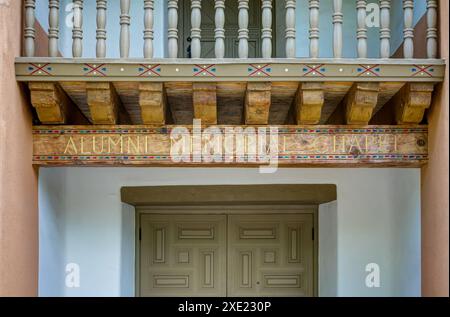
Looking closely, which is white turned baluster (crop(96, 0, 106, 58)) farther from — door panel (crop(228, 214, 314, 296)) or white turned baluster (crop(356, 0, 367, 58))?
door panel (crop(228, 214, 314, 296))

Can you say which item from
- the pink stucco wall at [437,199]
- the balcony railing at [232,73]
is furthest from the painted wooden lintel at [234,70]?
the pink stucco wall at [437,199]

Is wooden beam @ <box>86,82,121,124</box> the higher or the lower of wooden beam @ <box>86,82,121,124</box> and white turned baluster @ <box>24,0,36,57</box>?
the lower

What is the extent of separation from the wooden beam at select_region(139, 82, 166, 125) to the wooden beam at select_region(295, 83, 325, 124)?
936mm

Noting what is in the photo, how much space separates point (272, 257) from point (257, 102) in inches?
85.8

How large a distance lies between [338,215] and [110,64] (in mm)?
2388

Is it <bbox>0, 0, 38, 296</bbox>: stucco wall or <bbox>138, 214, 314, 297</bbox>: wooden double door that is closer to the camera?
<bbox>0, 0, 38, 296</bbox>: stucco wall

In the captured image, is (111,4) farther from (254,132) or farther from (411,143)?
(411,143)

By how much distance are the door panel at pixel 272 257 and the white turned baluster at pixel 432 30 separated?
2.27 m

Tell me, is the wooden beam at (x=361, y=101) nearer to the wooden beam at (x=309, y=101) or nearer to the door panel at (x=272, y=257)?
the wooden beam at (x=309, y=101)

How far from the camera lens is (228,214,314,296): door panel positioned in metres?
5.67

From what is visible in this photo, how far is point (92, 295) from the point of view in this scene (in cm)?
504

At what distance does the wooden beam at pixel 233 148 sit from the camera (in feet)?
13.6

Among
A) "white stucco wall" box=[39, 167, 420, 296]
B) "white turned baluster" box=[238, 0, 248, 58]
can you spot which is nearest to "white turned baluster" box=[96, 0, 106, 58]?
"white turned baluster" box=[238, 0, 248, 58]
